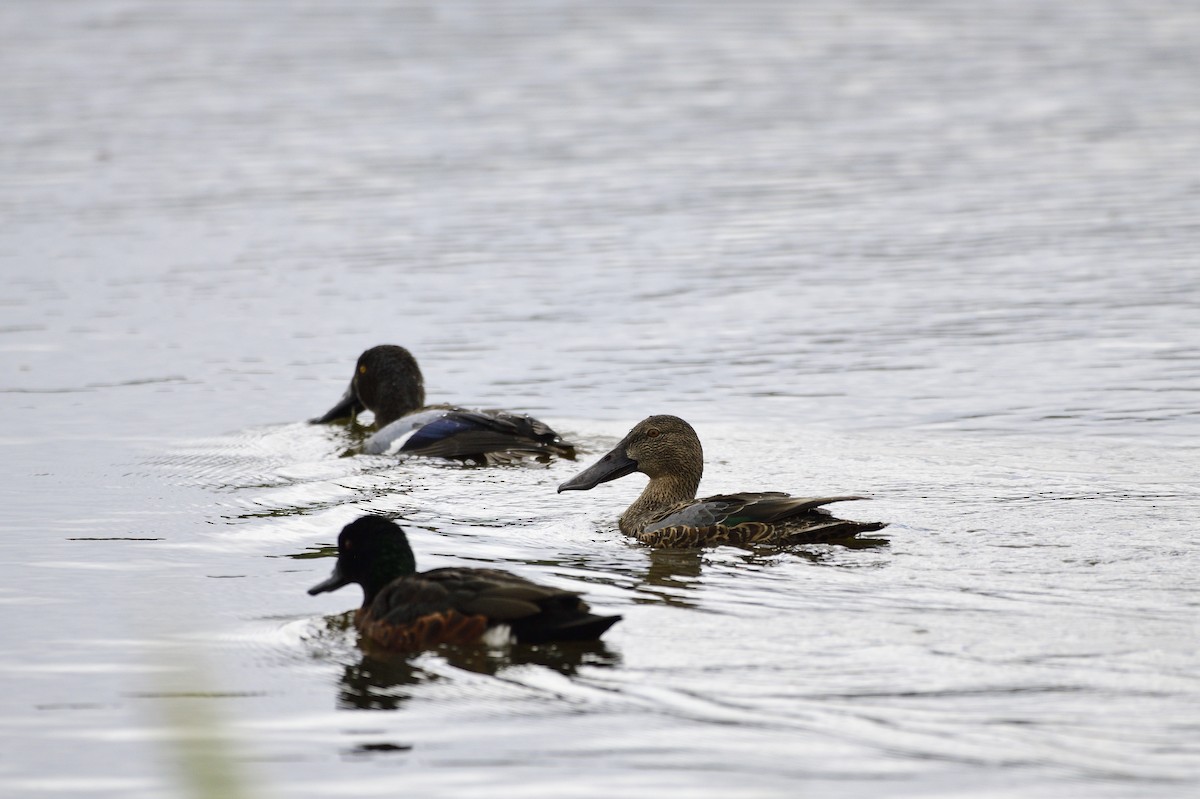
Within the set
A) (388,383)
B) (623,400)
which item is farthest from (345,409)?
(623,400)

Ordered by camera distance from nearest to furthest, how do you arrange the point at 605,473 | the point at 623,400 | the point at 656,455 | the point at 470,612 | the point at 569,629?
the point at 569,629 → the point at 470,612 → the point at 656,455 → the point at 605,473 → the point at 623,400

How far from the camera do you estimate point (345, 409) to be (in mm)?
13469

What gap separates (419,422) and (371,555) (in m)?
4.29

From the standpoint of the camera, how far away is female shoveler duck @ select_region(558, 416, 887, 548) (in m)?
9.13

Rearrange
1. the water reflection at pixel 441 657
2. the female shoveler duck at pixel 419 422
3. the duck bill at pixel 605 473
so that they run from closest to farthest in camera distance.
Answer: the water reflection at pixel 441 657
the duck bill at pixel 605 473
the female shoveler duck at pixel 419 422

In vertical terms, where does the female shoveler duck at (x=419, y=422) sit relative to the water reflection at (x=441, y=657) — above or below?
above

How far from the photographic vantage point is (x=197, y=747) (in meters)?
2.63

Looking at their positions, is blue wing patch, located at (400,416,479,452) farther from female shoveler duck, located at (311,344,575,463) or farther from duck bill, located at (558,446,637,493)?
duck bill, located at (558,446,637,493)

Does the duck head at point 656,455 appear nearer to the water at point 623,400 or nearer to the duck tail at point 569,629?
the water at point 623,400

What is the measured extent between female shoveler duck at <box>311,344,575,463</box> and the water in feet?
0.73

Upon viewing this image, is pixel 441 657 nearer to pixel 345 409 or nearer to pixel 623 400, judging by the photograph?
pixel 623 400

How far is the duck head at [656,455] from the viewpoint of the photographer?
10.2 meters

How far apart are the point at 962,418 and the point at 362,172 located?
13.9 meters

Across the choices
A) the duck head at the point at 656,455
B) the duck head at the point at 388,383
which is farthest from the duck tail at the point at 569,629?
the duck head at the point at 388,383
